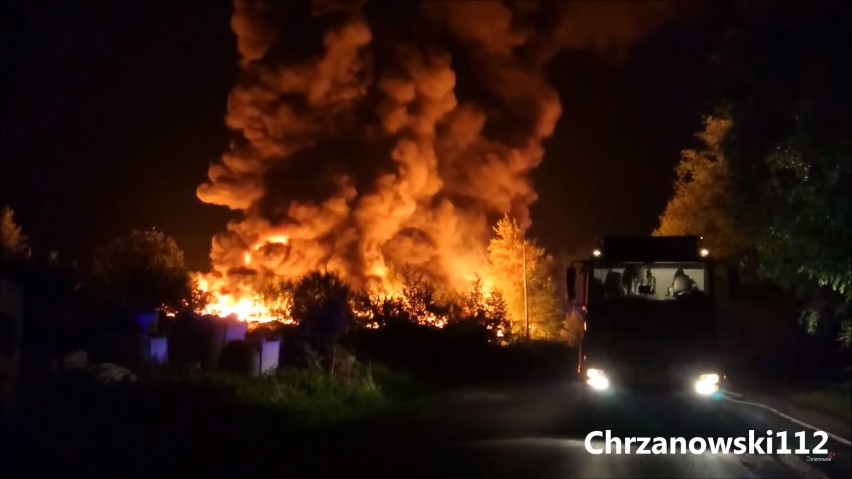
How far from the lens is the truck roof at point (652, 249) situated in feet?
63.7

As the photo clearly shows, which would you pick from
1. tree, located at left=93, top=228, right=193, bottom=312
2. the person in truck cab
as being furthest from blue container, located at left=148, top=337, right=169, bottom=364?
tree, located at left=93, top=228, right=193, bottom=312

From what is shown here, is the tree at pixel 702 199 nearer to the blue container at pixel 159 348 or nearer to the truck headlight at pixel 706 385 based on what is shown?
the truck headlight at pixel 706 385

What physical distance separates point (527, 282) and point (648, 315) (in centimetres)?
3880

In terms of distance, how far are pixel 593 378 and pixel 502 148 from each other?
5567 centimetres

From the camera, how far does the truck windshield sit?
19062 mm

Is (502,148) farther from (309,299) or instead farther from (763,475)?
(763,475)

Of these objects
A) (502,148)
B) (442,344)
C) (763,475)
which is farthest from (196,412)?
(502,148)

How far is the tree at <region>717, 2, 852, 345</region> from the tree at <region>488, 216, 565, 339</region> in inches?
1504

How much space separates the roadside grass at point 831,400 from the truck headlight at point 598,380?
4.17m

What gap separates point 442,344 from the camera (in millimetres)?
36844

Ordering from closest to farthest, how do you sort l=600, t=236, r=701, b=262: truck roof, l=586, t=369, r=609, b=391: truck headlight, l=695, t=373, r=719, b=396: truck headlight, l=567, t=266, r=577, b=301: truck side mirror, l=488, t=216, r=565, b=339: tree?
l=695, t=373, r=719, b=396: truck headlight → l=586, t=369, r=609, b=391: truck headlight → l=567, t=266, r=577, b=301: truck side mirror → l=600, t=236, r=701, b=262: truck roof → l=488, t=216, r=565, b=339: tree

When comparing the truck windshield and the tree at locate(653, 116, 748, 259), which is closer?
the truck windshield

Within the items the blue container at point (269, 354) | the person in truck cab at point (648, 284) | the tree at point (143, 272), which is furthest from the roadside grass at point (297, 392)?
the tree at point (143, 272)

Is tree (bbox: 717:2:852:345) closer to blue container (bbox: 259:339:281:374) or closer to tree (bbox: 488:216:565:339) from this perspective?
blue container (bbox: 259:339:281:374)
